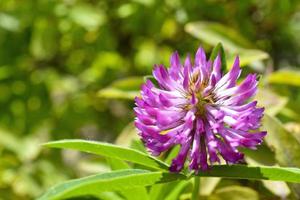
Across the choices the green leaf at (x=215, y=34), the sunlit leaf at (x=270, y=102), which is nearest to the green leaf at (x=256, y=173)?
the sunlit leaf at (x=270, y=102)

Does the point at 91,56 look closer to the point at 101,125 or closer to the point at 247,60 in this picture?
the point at 101,125

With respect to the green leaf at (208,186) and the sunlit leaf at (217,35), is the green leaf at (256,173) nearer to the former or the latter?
the green leaf at (208,186)

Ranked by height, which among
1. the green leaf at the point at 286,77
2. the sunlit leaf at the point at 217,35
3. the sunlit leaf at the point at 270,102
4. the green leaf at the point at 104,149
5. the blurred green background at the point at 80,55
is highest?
the blurred green background at the point at 80,55

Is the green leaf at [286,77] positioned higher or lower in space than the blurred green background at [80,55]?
lower

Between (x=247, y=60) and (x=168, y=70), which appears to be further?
(x=247, y=60)

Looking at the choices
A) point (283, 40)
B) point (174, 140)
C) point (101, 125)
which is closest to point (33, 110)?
point (101, 125)
